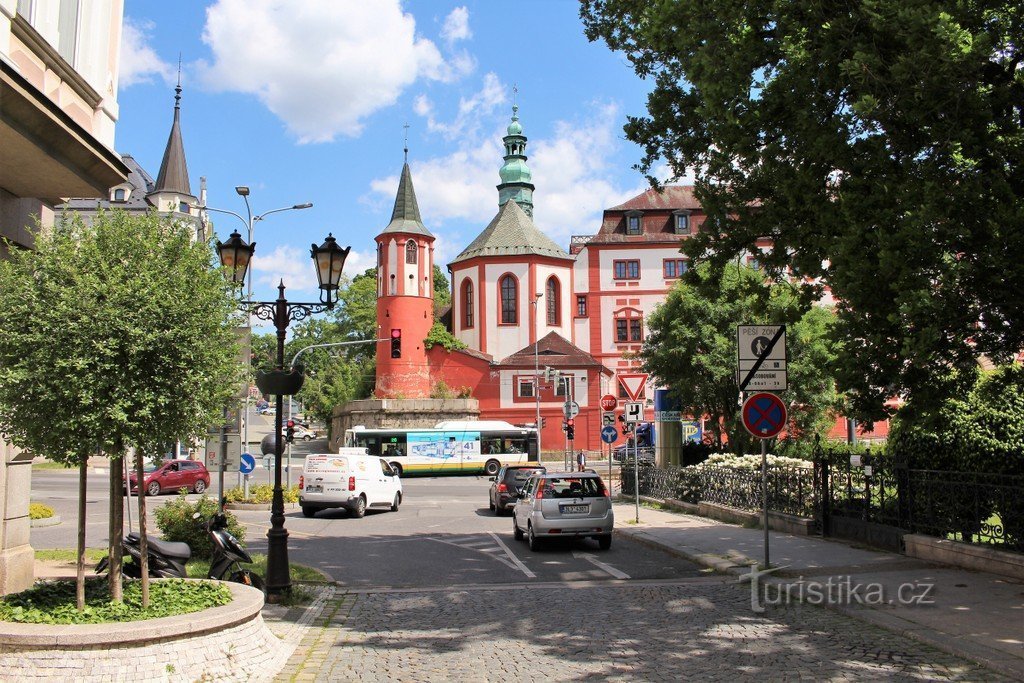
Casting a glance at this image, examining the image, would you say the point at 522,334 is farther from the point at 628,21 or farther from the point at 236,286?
the point at 236,286

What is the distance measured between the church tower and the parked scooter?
166ft

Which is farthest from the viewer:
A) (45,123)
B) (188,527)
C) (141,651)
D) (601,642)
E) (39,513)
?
(39,513)

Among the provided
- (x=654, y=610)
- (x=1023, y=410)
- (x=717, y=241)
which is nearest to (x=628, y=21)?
(x=717, y=241)

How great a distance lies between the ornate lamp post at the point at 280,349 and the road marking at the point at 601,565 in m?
4.76

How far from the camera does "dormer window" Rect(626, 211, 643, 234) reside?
219 ft

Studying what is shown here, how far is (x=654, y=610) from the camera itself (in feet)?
31.2

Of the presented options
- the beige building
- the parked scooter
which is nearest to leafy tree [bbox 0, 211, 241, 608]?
the beige building

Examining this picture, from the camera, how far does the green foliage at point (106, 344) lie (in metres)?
6.58

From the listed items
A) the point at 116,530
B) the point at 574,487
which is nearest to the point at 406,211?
the point at 574,487

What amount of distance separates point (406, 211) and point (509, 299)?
34.1 ft

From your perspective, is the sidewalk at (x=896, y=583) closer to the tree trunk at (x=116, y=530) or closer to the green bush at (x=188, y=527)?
the tree trunk at (x=116, y=530)

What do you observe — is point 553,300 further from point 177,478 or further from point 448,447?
point 177,478

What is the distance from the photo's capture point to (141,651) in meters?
6.15

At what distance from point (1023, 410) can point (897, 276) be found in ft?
16.4
